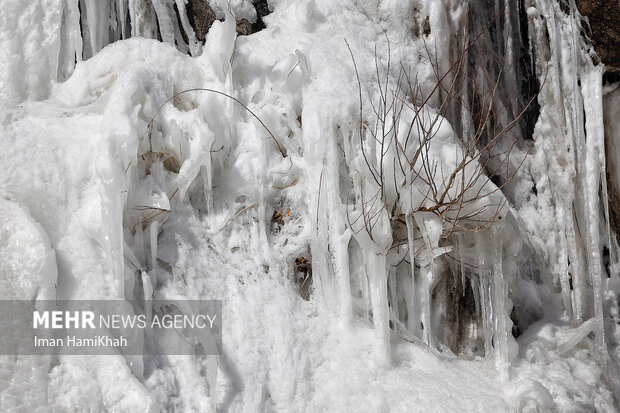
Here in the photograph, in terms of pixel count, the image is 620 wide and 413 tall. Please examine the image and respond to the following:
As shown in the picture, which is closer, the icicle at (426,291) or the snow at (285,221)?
the snow at (285,221)

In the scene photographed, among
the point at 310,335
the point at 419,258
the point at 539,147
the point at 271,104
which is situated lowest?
the point at 310,335

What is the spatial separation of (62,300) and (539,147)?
3063 mm

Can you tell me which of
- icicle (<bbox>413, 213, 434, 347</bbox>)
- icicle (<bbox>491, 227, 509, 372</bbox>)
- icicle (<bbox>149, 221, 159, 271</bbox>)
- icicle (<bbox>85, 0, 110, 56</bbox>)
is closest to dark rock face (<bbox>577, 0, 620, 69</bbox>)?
icicle (<bbox>491, 227, 509, 372</bbox>)

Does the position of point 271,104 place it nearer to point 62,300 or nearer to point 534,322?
point 62,300

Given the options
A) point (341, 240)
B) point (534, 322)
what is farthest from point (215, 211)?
point (534, 322)

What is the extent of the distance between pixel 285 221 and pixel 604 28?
246 cm

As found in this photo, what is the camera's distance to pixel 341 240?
11.0 ft

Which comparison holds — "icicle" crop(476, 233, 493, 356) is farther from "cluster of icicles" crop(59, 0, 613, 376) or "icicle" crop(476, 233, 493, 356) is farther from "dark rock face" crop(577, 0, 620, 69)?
"dark rock face" crop(577, 0, 620, 69)

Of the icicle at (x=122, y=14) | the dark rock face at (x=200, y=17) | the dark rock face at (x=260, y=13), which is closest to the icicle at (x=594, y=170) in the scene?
the dark rock face at (x=260, y=13)

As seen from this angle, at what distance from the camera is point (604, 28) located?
439 centimetres

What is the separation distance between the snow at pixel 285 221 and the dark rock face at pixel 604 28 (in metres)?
0.41

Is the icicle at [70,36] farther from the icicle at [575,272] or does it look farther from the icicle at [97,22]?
the icicle at [575,272]

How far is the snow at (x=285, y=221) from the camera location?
2881mm

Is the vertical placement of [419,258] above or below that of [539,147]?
below
